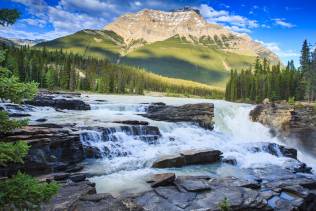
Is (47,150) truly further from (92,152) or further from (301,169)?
(301,169)

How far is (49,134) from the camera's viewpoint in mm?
26438

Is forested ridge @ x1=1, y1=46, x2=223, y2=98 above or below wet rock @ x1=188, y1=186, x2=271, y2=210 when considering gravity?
above

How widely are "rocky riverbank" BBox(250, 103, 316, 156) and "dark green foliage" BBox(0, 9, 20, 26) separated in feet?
166

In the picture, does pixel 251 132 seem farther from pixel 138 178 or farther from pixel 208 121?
pixel 138 178

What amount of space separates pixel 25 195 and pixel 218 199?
12.8 metres

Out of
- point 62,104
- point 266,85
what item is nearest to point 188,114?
point 62,104

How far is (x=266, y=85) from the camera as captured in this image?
11506cm

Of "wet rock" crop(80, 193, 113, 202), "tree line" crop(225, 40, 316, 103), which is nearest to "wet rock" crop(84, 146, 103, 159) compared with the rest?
"wet rock" crop(80, 193, 113, 202)

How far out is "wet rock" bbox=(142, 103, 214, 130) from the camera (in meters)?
47.4

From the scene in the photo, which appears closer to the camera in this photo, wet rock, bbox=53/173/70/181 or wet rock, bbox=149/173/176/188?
wet rock, bbox=149/173/176/188

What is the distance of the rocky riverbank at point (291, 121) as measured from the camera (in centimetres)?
5443

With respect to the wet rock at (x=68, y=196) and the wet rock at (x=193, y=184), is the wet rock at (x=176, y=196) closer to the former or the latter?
the wet rock at (x=193, y=184)

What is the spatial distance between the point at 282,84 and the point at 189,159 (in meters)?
87.9

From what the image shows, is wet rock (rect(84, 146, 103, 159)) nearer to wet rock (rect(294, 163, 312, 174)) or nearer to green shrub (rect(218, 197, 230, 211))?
green shrub (rect(218, 197, 230, 211))
